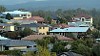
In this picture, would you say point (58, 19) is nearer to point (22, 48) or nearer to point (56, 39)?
point (56, 39)

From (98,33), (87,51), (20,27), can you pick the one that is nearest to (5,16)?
(20,27)

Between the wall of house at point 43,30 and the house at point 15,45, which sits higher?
the house at point 15,45

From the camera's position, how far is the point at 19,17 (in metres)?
56.3

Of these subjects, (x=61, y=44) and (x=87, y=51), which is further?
(x=61, y=44)

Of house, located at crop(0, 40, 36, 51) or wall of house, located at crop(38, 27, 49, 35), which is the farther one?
wall of house, located at crop(38, 27, 49, 35)

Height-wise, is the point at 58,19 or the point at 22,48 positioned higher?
the point at 22,48

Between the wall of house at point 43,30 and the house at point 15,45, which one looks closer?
the house at point 15,45

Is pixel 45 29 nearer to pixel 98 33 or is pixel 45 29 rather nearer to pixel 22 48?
pixel 98 33

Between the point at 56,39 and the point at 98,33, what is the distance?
20.4ft

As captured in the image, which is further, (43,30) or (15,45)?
(43,30)

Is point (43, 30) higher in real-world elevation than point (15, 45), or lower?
lower

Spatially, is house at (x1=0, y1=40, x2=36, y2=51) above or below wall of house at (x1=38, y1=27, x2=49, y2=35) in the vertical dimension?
above

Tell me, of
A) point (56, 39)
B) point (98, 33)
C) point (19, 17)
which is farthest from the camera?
point (19, 17)

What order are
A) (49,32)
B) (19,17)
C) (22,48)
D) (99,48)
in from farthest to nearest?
(19,17)
(49,32)
(22,48)
(99,48)
